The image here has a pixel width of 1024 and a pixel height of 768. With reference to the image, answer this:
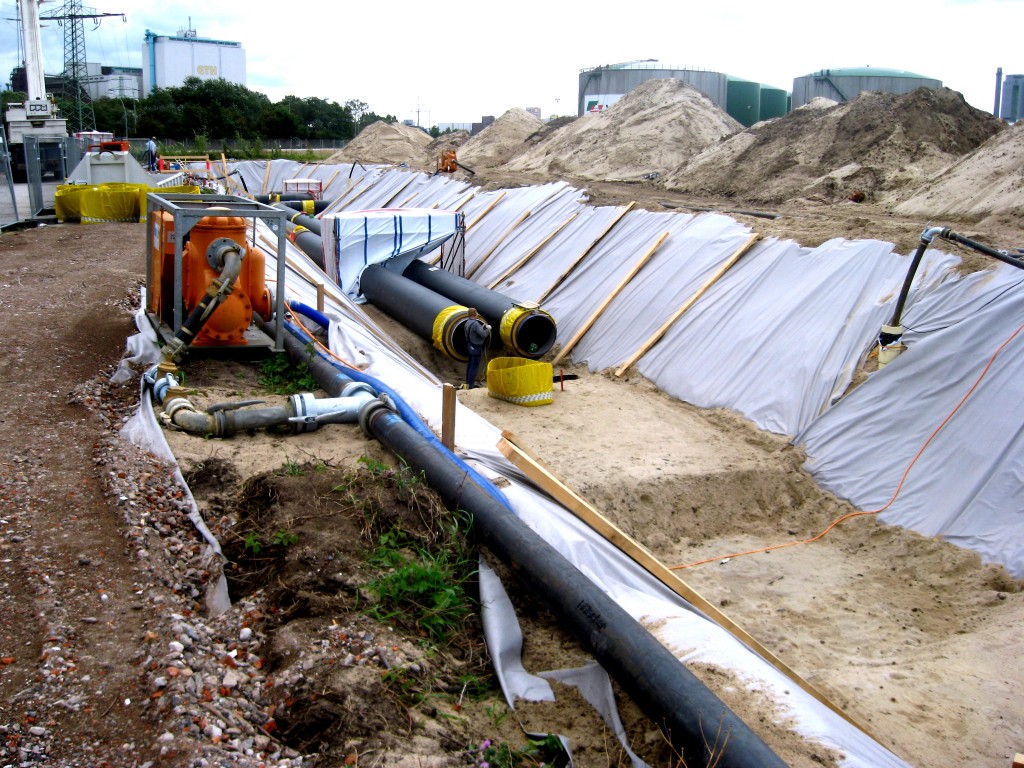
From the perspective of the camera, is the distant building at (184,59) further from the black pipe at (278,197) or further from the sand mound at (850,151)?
the sand mound at (850,151)

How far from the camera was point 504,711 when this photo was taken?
4.26 metres

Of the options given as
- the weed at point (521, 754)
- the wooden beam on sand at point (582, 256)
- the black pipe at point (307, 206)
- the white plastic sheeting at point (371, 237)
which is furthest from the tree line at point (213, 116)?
the weed at point (521, 754)

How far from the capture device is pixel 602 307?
12.2 m

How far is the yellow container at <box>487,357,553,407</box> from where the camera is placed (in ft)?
31.1

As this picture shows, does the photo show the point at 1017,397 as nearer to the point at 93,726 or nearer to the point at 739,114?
the point at 93,726

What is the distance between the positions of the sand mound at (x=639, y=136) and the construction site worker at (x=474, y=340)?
1373 cm

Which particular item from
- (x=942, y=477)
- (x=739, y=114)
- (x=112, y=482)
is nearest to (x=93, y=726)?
(x=112, y=482)

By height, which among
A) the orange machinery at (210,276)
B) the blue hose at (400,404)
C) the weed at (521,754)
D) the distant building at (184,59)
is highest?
the distant building at (184,59)

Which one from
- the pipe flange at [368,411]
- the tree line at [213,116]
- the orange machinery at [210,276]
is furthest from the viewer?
the tree line at [213,116]

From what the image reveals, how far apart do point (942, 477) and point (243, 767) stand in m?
6.23

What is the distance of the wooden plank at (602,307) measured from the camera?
1198cm

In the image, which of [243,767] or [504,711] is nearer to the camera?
[243,767]

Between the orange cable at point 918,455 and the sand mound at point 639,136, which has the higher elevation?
the sand mound at point 639,136

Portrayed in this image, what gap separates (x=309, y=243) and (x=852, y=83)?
25.6 m
